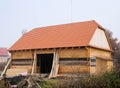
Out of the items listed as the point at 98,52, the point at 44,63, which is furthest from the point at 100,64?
the point at 44,63

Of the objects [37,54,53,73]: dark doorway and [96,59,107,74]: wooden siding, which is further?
[37,54,53,73]: dark doorway

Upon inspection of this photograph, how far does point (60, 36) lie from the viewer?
26.5 meters

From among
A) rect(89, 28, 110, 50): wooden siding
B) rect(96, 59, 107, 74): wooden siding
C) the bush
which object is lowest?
the bush

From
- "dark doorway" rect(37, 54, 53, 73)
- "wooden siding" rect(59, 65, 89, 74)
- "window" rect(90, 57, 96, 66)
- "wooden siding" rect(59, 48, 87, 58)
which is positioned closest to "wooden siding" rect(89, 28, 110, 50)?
"wooden siding" rect(59, 48, 87, 58)

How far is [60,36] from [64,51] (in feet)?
11.7

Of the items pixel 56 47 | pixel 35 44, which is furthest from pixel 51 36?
pixel 56 47

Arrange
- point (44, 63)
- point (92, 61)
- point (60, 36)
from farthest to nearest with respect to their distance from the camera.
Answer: point (44, 63) < point (60, 36) < point (92, 61)

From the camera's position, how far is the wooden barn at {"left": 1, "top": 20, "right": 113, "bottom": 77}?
22344mm

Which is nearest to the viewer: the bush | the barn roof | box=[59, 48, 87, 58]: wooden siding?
the bush

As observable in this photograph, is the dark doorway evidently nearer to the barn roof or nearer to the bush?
the barn roof

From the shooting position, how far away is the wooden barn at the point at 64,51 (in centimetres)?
2234

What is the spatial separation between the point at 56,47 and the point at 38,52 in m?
2.70

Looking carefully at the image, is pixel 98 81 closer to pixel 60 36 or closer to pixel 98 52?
pixel 98 52

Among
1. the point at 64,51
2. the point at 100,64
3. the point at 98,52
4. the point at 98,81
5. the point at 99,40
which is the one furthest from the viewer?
the point at 99,40
